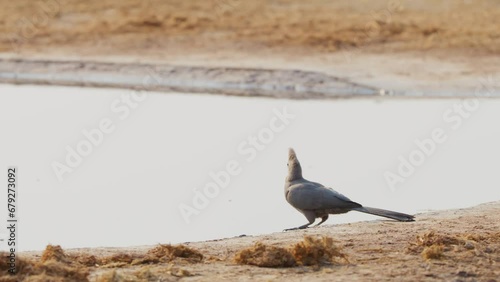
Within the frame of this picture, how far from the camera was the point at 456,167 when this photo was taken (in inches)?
482

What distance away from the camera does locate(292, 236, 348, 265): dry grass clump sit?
287 inches

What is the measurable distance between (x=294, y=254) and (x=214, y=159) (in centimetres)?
546

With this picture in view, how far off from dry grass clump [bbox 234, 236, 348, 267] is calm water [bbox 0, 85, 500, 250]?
2154 mm

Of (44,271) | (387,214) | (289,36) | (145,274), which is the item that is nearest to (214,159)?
(387,214)

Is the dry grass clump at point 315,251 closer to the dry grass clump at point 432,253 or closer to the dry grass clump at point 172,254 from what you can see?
the dry grass clump at point 432,253

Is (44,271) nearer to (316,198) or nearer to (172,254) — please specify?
(172,254)

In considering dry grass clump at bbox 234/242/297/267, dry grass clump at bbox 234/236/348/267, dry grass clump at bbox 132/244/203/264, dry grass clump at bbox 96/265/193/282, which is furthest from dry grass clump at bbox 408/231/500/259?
dry grass clump at bbox 96/265/193/282

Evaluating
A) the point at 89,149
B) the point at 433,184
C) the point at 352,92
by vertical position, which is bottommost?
the point at 433,184

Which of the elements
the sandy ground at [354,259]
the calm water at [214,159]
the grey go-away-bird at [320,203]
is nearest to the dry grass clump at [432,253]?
the sandy ground at [354,259]

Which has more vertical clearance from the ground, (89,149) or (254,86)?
(254,86)

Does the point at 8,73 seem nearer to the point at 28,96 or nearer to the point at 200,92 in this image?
the point at 28,96

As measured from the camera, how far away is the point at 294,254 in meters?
7.35

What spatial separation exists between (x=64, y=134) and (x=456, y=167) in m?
4.67

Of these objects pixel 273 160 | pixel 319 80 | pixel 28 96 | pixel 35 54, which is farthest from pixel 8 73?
pixel 273 160
